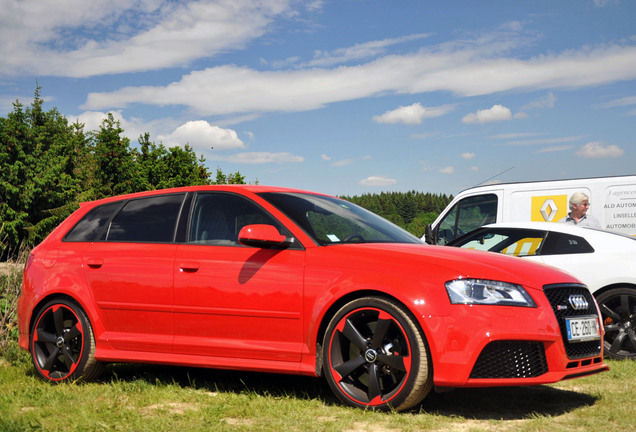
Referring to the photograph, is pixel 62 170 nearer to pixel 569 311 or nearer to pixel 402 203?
pixel 569 311

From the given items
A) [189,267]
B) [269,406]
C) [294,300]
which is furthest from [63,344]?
[294,300]

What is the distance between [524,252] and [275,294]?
13.5 ft

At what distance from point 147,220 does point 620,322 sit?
5056 millimetres

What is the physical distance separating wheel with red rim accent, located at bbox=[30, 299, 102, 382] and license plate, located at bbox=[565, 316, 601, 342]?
3.86 meters

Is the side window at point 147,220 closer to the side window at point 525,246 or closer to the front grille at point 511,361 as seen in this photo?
the front grille at point 511,361

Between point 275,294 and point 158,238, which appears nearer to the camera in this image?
point 275,294

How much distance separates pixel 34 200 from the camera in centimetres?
5797

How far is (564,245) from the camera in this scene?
806 cm

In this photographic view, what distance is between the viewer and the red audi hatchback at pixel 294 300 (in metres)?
4.70

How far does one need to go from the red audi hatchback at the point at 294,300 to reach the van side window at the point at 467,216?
6.44m

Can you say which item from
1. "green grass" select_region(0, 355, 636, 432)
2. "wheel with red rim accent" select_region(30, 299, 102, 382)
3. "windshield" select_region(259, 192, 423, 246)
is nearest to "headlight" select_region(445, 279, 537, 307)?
"green grass" select_region(0, 355, 636, 432)

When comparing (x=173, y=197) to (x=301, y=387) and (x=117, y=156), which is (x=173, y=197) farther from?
(x=117, y=156)

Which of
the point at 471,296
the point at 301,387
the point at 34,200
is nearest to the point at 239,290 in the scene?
the point at 301,387

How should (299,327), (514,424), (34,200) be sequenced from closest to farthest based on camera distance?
(514,424), (299,327), (34,200)
